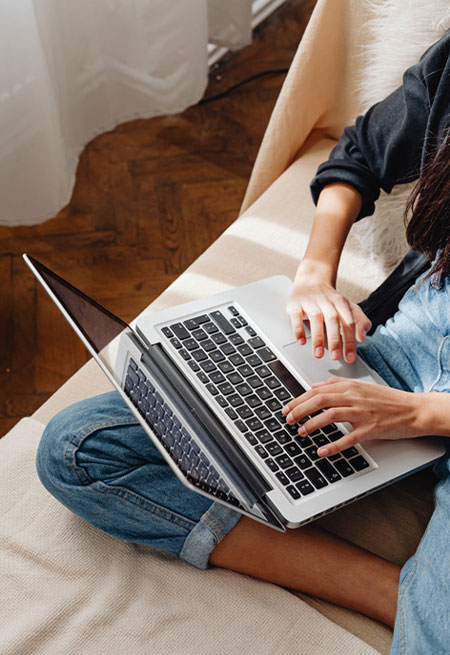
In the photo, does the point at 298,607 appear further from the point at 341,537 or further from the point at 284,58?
the point at 284,58

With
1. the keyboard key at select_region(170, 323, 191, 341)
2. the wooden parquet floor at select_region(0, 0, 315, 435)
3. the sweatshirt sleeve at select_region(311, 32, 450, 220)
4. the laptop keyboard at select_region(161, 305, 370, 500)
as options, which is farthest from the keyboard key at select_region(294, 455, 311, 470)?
the wooden parquet floor at select_region(0, 0, 315, 435)

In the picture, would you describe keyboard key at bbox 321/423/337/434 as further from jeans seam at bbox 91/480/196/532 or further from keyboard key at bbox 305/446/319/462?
jeans seam at bbox 91/480/196/532

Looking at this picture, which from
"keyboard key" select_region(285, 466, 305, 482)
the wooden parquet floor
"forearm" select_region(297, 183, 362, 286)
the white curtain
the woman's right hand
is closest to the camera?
"keyboard key" select_region(285, 466, 305, 482)

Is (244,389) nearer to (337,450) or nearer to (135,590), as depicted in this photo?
(337,450)

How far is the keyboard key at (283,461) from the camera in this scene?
0.75m

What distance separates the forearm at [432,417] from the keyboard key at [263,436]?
164mm

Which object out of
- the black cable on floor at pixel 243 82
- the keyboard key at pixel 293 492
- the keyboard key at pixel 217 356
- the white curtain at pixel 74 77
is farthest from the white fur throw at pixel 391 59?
the black cable on floor at pixel 243 82

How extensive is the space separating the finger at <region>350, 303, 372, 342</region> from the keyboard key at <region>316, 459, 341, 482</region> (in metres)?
0.17

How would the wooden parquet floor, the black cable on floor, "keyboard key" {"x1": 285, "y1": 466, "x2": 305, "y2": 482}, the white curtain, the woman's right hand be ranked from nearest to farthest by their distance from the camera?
1. "keyboard key" {"x1": 285, "y1": 466, "x2": 305, "y2": 482}
2. the woman's right hand
3. the white curtain
4. the wooden parquet floor
5. the black cable on floor

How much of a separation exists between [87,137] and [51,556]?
1.10m

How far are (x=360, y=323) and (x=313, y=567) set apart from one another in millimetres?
296

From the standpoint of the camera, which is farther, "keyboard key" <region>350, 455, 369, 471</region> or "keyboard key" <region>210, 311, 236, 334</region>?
"keyboard key" <region>210, 311, 236, 334</region>

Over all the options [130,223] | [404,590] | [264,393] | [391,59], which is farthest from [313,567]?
[130,223]

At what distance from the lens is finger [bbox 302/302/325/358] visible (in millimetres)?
835
